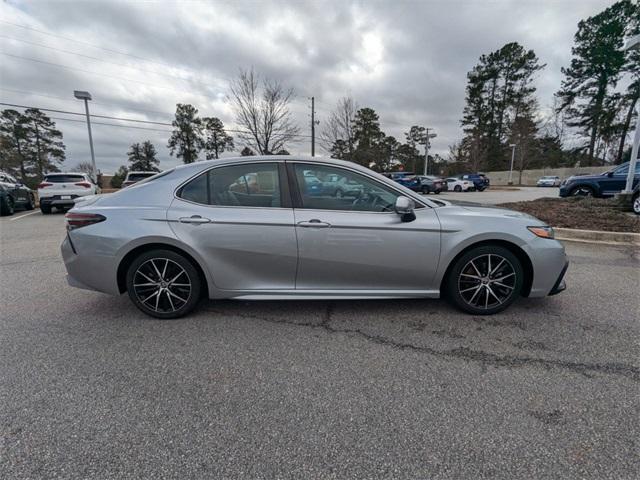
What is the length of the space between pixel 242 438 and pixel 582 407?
2.08 meters

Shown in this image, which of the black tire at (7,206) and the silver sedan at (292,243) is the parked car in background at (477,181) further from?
the black tire at (7,206)

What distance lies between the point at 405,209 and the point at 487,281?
1.16m

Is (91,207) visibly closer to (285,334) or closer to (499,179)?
(285,334)

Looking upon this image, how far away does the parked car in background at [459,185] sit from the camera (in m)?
27.2

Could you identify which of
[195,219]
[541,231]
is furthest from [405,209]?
[195,219]

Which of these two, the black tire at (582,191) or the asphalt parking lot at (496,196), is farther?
the asphalt parking lot at (496,196)

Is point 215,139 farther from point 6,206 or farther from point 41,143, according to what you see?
point 6,206

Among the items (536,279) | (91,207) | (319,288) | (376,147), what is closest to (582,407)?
(536,279)

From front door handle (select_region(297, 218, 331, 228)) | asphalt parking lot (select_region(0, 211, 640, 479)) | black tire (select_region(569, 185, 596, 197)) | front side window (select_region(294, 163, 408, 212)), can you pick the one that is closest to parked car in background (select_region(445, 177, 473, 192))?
black tire (select_region(569, 185, 596, 197))

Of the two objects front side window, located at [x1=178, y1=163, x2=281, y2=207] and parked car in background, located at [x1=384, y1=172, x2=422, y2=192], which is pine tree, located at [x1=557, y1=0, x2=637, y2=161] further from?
front side window, located at [x1=178, y1=163, x2=281, y2=207]

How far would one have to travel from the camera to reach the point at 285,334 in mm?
2828

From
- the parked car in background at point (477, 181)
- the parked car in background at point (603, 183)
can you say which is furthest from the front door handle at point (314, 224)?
the parked car in background at point (477, 181)

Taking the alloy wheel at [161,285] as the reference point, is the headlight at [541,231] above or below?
above

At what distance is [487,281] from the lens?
3092 mm
